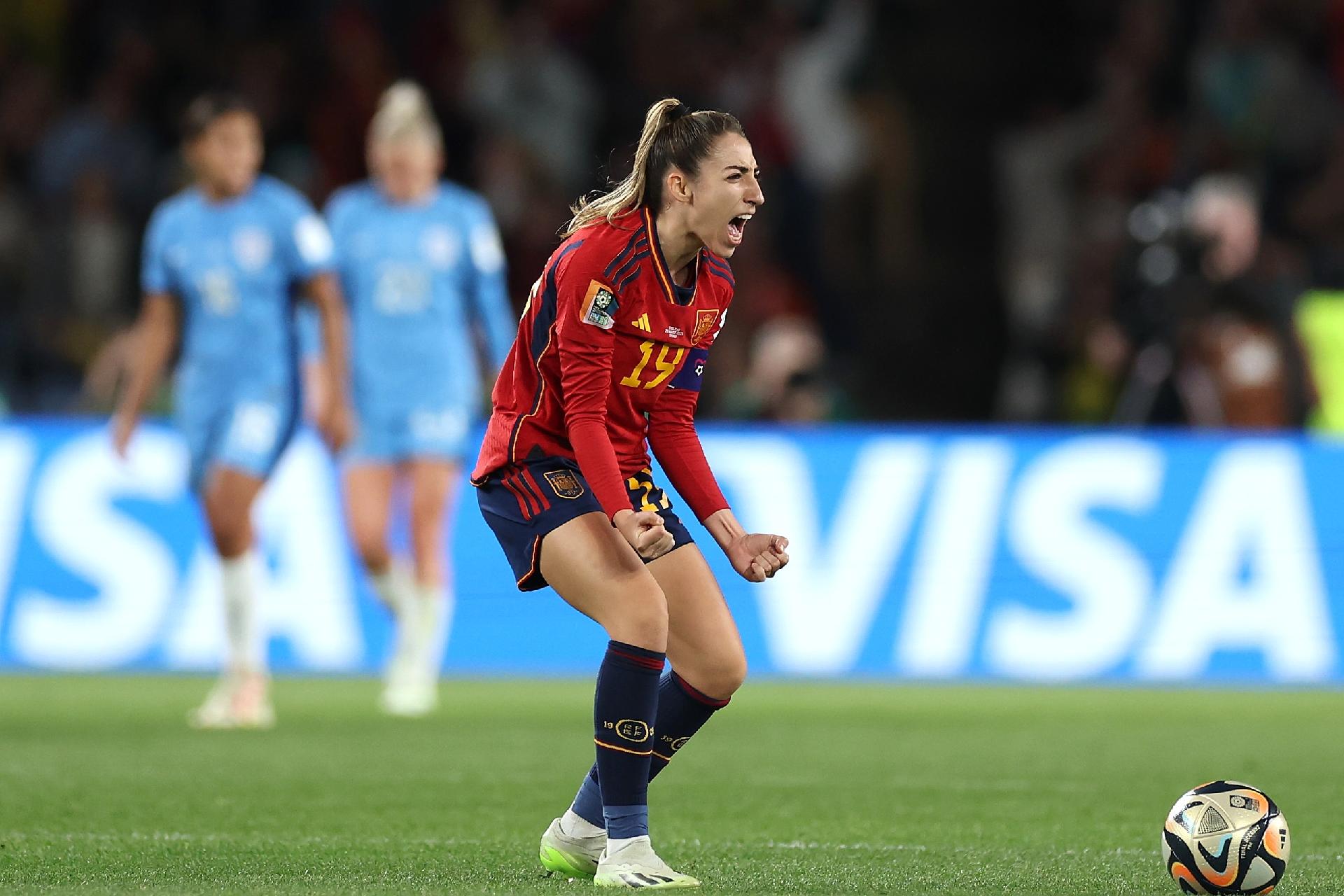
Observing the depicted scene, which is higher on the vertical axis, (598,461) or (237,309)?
(598,461)

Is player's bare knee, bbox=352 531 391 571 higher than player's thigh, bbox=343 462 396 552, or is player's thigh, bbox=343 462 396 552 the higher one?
player's thigh, bbox=343 462 396 552

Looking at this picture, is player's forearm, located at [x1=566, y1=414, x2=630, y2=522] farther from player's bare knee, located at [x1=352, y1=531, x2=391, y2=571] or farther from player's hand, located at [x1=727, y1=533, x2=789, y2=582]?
player's bare knee, located at [x1=352, y1=531, x2=391, y2=571]

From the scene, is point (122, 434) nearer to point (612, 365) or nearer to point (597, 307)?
point (612, 365)

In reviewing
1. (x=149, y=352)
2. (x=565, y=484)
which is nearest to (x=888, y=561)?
(x=149, y=352)

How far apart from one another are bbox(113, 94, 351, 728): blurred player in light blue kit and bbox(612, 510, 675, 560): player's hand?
5.05 meters

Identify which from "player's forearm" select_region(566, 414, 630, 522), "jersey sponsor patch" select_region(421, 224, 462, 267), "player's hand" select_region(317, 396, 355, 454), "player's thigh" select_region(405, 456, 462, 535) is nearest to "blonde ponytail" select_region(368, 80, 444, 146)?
"jersey sponsor patch" select_region(421, 224, 462, 267)

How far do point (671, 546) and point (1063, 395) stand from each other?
10.6 m

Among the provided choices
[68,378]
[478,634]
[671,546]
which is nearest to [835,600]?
[478,634]

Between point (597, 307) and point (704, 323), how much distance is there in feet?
1.13

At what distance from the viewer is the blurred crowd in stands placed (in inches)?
632

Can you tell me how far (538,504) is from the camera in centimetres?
576

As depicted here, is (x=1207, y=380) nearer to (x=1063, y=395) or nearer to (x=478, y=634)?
(x=1063, y=395)

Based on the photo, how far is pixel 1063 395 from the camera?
15695 millimetres

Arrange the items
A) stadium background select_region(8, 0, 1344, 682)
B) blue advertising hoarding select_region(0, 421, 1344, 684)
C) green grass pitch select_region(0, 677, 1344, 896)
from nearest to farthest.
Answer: green grass pitch select_region(0, 677, 1344, 896)
blue advertising hoarding select_region(0, 421, 1344, 684)
stadium background select_region(8, 0, 1344, 682)
